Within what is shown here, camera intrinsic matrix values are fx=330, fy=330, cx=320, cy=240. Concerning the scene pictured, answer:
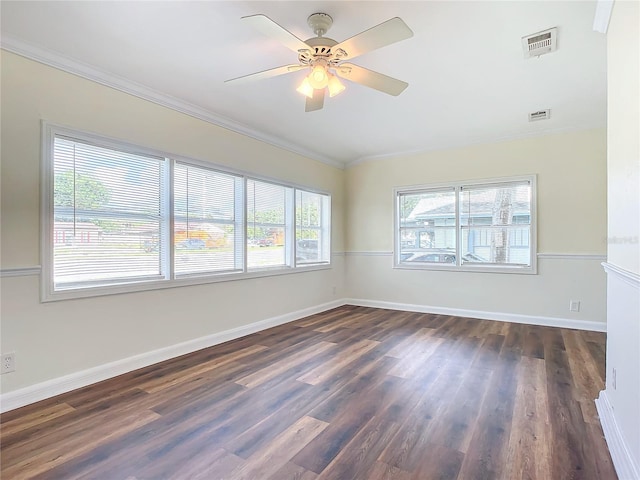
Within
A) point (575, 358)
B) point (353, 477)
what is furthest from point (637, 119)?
point (575, 358)

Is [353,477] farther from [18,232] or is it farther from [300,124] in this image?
[300,124]

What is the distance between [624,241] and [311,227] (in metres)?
4.08

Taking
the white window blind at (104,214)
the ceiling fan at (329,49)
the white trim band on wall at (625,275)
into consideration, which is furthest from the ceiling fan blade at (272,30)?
the white trim band on wall at (625,275)

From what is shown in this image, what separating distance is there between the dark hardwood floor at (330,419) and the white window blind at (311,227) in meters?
2.00

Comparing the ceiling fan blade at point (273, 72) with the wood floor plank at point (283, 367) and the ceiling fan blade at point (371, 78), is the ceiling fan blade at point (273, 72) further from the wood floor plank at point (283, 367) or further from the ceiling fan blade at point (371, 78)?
the wood floor plank at point (283, 367)

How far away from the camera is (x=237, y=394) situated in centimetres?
252

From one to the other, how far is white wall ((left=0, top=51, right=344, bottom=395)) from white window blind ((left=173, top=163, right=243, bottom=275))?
21 centimetres

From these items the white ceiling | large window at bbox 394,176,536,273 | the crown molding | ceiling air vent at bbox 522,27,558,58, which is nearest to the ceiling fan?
the white ceiling

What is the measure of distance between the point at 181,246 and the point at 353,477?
267cm

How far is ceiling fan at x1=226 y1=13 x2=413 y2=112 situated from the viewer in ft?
6.04

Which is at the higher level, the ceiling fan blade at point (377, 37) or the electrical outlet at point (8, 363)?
the ceiling fan blade at point (377, 37)

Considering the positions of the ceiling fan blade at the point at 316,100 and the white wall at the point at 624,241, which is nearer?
the white wall at the point at 624,241

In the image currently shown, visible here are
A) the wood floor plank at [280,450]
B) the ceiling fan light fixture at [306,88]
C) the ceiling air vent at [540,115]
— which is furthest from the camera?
the ceiling air vent at [540,115]

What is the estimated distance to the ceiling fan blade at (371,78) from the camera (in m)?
2.28
